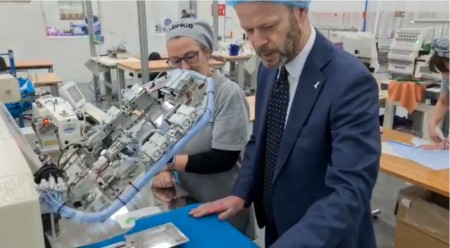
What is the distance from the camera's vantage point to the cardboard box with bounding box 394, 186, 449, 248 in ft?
6.54

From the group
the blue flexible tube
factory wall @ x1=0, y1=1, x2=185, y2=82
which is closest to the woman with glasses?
the blue flexible tube

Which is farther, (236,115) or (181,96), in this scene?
(236,115)

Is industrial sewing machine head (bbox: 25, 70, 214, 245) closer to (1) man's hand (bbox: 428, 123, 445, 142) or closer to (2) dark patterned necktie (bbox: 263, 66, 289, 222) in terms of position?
(2) dark patterned necktie (bbox: 263, 66, 289, 222)

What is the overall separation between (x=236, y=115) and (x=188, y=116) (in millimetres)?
603

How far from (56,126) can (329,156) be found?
1.33 m

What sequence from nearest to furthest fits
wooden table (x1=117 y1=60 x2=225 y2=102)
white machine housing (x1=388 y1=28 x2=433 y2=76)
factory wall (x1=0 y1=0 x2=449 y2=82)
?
white machine housing (x1=388 y1=28 x2=433 y2=76) < wooden table (x1=117 y1=60 x2=225 y2=102) < factory wall (x1=0 y1=0 x2=449 y2=82)

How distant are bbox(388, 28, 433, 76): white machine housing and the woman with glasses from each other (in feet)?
8.50

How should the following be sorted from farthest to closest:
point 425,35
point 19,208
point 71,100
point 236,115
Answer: point 425,35 < point 71,100 < point 236,115 < point 19,208

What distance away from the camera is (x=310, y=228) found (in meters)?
0.84

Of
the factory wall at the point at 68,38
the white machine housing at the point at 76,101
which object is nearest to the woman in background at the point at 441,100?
the white machine housing at the point at 76,101

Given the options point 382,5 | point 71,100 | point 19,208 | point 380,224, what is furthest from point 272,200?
point 382,5

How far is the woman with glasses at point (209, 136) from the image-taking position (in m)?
1.42

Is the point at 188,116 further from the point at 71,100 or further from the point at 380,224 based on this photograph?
the point at 380,224

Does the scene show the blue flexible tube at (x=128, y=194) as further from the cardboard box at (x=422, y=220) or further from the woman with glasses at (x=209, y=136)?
the cardboard box at (x=422, y=220)
